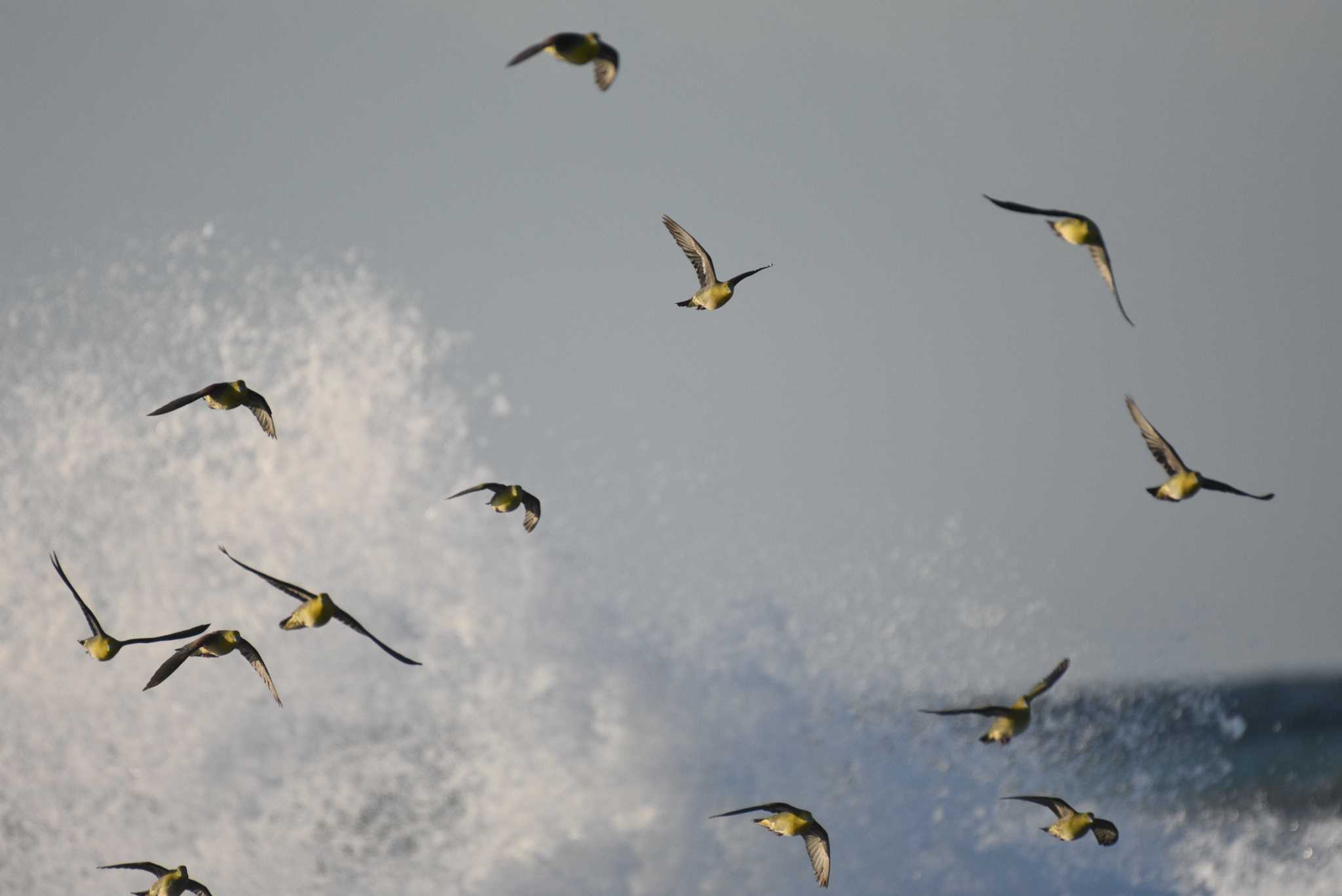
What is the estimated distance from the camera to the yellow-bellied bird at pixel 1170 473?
16047 millimetres

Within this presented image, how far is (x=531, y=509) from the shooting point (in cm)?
1988

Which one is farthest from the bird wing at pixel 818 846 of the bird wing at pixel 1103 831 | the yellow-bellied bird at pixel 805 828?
the bird wing at pixel 1103 831

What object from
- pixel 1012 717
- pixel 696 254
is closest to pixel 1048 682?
pixel 1012 717

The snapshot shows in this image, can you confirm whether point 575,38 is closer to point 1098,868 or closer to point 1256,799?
point 1098,868

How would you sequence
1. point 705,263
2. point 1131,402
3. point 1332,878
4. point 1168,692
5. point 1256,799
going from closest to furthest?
point 1131,402
point 705,263
point 1332,878
point 1256,799
point 1168,692

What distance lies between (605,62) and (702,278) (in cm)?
418

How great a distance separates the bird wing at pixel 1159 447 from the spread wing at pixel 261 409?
10666 millimetres

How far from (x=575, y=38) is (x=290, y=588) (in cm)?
652

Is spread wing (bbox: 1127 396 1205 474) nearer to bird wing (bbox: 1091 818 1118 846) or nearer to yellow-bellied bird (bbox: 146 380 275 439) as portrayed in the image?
bird wing (bbox: 1091 818 1118 846)

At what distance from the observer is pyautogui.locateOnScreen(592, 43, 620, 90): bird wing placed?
49.3ft

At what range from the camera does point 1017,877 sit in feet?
157

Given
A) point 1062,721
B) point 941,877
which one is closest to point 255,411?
point 941,877

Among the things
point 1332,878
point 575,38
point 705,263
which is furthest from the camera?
point 1332,878

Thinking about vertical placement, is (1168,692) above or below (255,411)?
below
